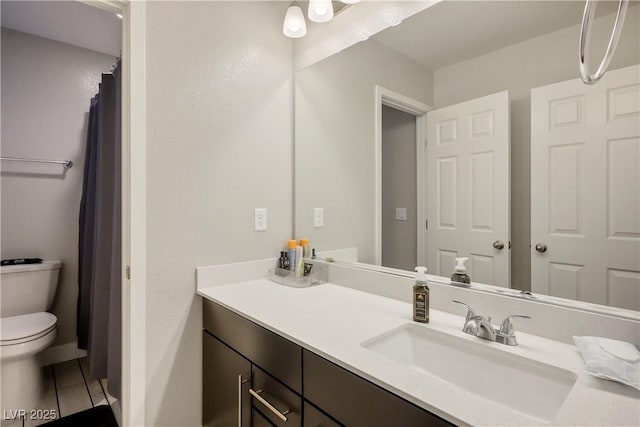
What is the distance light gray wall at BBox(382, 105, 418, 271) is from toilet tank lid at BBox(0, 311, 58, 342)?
6.54 ft

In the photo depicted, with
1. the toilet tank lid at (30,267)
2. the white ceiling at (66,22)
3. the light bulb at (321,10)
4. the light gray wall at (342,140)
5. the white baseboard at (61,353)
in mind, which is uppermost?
the white ceiling at (66,22)

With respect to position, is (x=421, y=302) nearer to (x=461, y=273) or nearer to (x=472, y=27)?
(x=461, y=273)

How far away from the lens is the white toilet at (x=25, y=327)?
165 centimetres

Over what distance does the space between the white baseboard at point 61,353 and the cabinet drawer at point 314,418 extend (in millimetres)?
2489

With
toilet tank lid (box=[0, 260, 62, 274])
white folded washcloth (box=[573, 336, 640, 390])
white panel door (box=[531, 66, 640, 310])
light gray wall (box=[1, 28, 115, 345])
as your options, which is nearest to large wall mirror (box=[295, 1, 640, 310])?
white panel door (box=[531, 66, 640, 310])

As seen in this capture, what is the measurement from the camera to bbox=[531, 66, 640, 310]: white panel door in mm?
766

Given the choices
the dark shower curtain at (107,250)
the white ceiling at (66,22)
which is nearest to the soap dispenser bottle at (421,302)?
the dark shower curtain at (107,250)

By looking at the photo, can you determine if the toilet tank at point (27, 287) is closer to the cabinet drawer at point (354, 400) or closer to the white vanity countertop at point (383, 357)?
the white vanity countertop at point (383, 357)

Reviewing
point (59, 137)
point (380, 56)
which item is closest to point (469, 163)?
point (380, 56)

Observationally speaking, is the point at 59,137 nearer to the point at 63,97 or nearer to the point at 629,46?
the point at 63,97

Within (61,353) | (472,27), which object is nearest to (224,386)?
(472,27)

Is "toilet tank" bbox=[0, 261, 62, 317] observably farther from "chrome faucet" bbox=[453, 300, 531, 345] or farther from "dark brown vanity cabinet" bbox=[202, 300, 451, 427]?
"chrome faucet" bbox=[453, 300, 531, 345]

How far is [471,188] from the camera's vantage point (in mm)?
1067

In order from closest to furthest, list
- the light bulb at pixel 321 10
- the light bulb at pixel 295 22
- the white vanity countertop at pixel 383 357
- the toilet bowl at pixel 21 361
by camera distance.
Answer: the white vanity countertop at pixel 383 357 → the light bulb at pixel 321 10 → the light bulb at pixel 295 22 → the toilet bowl at pixel 21 361
